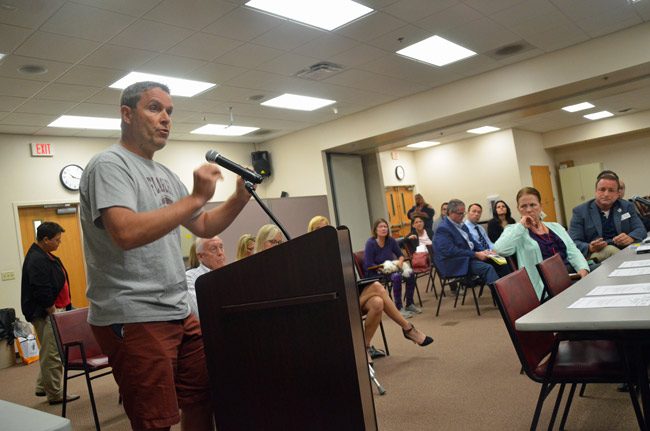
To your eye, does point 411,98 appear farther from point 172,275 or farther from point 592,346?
point 172,275

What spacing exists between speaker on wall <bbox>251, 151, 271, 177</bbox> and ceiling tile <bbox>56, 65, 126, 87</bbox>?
14.0 feet

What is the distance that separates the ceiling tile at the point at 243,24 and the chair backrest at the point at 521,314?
3197mm

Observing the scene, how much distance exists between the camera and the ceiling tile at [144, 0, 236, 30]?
3873 millimetres

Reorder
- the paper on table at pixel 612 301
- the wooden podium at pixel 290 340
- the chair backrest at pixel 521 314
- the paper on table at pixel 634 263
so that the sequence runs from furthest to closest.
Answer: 1. the paper on table at pixel 634 263
2. the chair backrest at pixel 521 314
3. the paper on table at pixel 612 301
4. the wooden podium at pixel 290 340

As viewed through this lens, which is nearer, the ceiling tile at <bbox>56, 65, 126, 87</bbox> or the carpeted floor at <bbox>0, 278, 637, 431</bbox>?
the carpeted floor at <bbox>0, 278, 637, 431</bbox>

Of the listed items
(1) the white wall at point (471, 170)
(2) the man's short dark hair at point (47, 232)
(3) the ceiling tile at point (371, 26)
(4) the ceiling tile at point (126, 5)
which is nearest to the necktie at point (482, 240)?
(3) the ceiling tile at point (371, 26)

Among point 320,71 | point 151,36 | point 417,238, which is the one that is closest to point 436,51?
point 320,71

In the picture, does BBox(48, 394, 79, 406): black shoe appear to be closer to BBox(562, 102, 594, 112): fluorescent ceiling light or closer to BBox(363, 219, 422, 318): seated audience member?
BBox(363, 219, 422, 318): seated audience member

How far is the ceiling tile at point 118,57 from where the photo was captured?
4.53 metres

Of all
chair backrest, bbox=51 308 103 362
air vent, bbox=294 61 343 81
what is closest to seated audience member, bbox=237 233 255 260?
chair backrest, bbox=51 308 103 362

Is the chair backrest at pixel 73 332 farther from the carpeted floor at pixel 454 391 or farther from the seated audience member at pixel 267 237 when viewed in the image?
the seated audience member at pixel 267 237

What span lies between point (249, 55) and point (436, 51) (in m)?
2.28

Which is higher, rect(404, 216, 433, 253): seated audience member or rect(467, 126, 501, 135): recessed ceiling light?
rect(467, 126, 501, 135): recessed ceiling light

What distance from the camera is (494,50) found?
20.2 feet
